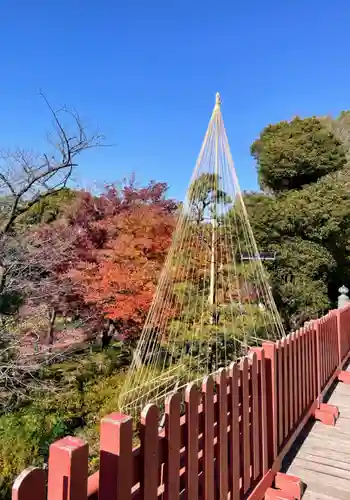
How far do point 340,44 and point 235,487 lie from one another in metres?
A: 7.78

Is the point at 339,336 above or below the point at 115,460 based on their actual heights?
below

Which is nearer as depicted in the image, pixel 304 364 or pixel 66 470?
pixel 66 470

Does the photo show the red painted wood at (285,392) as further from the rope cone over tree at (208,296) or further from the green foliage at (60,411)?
the green foliage at (60,411)

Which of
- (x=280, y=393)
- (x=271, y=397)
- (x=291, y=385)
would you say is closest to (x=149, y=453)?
(x=271, y=397)

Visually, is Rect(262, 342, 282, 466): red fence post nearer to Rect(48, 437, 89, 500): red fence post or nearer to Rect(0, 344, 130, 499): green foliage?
Rect(48, 437, 89, 500): red fence post

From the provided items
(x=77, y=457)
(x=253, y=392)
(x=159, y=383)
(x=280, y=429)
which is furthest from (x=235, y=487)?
(x=159, y=383)

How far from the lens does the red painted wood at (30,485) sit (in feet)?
1.79

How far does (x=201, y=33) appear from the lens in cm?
633

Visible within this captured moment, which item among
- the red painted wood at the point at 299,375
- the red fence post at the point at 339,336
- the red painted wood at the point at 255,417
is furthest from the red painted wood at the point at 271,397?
the red fence post at the point at 339,336

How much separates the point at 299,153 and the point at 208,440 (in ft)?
23.2

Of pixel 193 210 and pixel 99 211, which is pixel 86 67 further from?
pixel 193 210

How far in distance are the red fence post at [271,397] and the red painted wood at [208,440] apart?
0.58 meters

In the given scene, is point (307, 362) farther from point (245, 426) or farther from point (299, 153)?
point (299, 153)

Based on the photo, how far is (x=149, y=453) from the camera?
2.84ft
